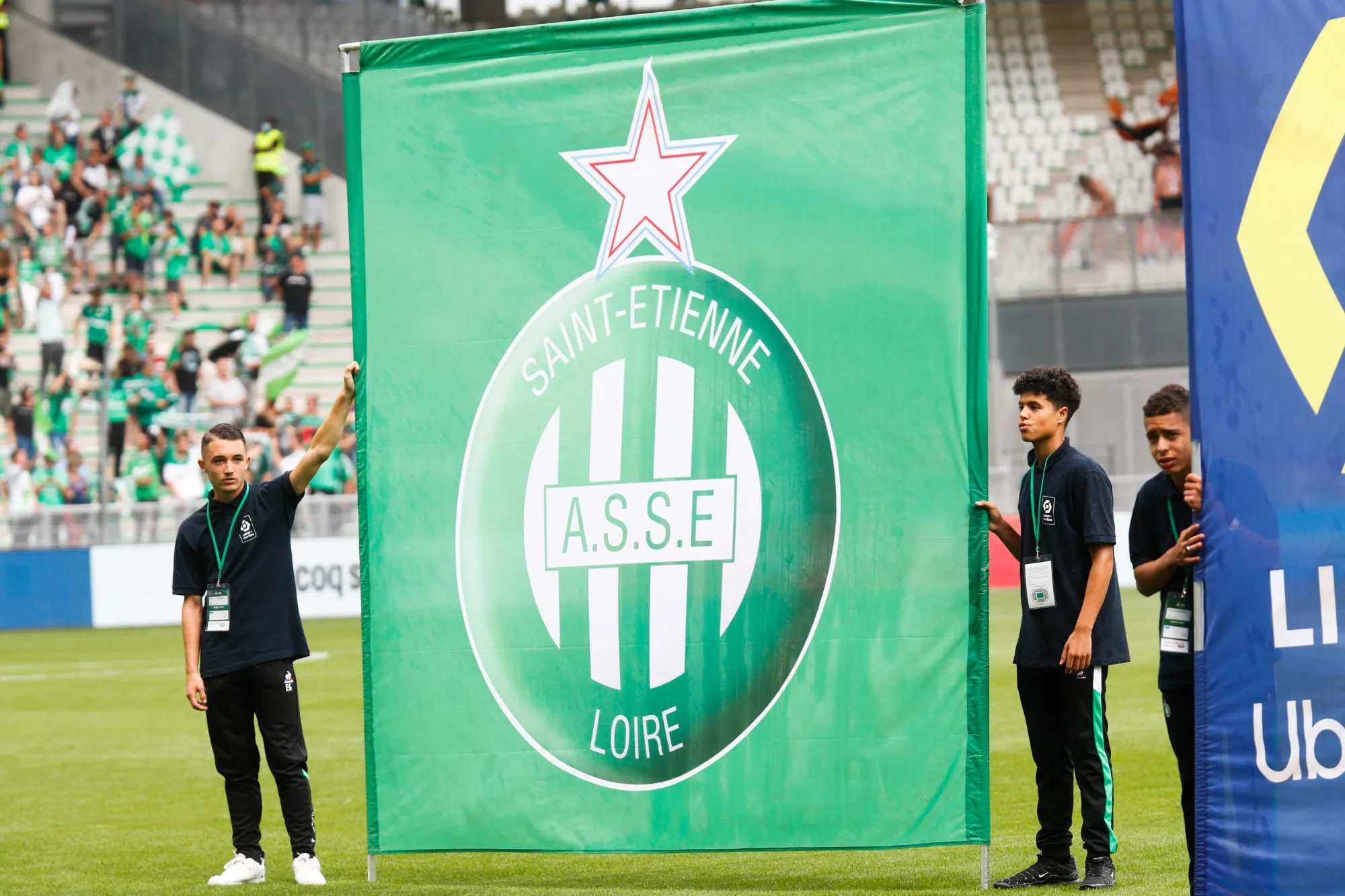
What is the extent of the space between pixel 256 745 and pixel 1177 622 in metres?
3.66

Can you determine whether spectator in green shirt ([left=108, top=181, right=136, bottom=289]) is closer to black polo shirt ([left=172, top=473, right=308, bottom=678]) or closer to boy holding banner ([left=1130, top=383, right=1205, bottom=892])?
black polo shirt ([left=172, top=473, right=308, bottom=678])

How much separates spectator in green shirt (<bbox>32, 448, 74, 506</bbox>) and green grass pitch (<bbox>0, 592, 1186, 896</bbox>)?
7.45 meters

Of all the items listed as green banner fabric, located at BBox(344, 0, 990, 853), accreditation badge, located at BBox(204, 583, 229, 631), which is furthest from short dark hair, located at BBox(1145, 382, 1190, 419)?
accreditation badge, located at BBox(204, 583, 229, 631)

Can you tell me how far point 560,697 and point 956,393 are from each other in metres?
1.89

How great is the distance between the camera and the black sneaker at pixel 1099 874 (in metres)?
5.80

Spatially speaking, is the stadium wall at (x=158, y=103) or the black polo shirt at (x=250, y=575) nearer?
the black polo shirt at (x=250, y=575)

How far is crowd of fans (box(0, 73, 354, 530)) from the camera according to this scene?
22250 millimetres

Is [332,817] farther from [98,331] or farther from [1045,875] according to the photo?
[98,331]

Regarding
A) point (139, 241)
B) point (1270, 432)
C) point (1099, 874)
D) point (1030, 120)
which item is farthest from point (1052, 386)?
point (1030, 120)

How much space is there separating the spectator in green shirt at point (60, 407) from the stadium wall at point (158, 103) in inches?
237

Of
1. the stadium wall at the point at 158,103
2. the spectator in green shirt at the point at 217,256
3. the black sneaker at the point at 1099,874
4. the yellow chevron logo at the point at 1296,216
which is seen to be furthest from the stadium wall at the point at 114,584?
the yellow chevron logo at the point at 1296,216

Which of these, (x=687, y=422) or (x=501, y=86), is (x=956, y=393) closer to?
(x=687, y=422)

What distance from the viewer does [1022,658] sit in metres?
5.98

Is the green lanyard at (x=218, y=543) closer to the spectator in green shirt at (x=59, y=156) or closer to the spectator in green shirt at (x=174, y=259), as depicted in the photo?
the spectator in green shirt at (x=174, y=259)
